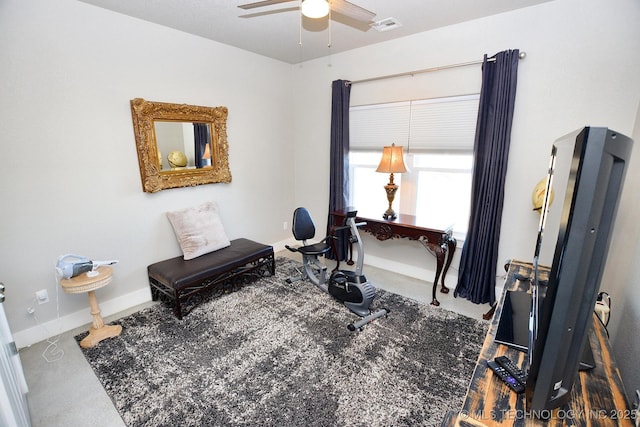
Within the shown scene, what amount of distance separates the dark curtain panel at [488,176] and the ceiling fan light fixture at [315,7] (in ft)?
5.44

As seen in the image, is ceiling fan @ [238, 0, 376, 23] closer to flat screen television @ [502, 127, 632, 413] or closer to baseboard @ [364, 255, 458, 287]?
flat screen television @ [502, 127, 632, 413]

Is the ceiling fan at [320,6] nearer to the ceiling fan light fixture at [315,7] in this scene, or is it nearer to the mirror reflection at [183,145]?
the ceiling fan light fixture at [315,7]

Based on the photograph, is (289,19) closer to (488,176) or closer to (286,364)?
(488,176)

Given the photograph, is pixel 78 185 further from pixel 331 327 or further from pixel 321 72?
pixel 321 72

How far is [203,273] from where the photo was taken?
275cm

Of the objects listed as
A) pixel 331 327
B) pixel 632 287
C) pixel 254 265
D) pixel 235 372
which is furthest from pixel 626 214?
pixel 254 265

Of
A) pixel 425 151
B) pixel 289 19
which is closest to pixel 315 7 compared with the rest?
pixel 289 19

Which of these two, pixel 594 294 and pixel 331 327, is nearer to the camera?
pixel 594 294

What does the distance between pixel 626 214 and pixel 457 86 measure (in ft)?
5.56

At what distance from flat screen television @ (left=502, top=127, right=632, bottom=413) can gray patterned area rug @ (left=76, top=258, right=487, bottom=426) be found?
111 centimetres

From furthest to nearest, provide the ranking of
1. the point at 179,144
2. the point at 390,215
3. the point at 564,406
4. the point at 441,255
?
the point at 390,215, the point at 179,144, the point at 441,255, the point at 564,406

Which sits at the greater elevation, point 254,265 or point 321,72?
point 321,72

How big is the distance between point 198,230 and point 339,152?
191 cm

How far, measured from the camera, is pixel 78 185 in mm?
2496
